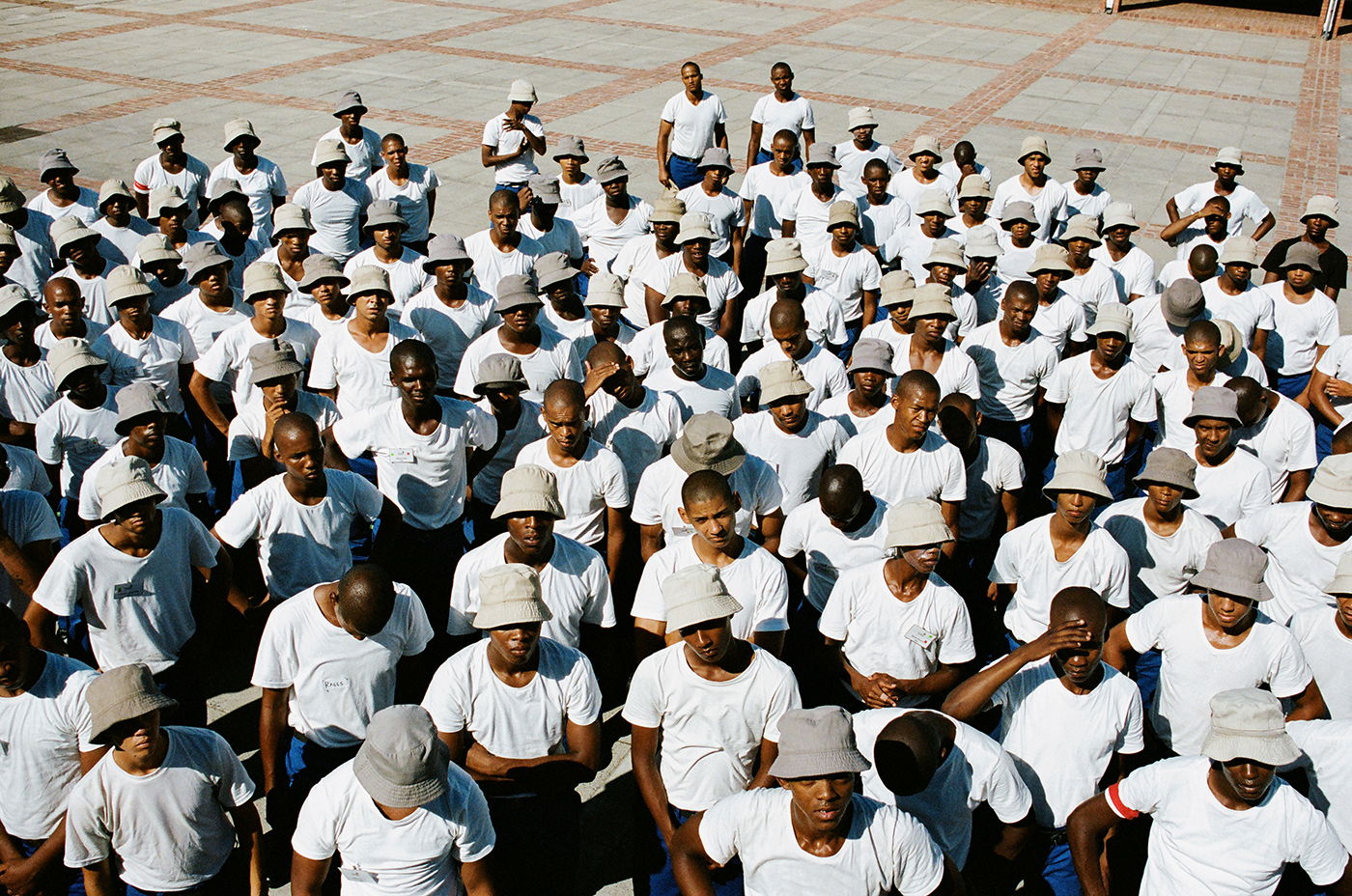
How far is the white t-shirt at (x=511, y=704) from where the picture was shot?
4.70m

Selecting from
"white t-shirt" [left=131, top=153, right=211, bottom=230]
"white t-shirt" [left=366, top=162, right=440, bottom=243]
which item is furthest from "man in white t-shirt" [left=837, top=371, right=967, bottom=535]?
"white t-shirt" [left=131, top=153, right=211, bottom=230]

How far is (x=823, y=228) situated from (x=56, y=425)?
6698mm

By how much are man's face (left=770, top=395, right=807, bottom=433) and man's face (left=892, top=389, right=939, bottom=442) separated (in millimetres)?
556

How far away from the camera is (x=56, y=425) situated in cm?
664

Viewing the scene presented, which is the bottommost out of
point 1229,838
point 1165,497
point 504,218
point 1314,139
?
point 1314,139

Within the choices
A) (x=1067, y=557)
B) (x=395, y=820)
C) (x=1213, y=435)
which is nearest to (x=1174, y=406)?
(x=1213, y=435)

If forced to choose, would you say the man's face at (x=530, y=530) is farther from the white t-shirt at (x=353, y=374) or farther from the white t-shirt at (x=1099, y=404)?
the white t-shirt at (x=1099, y=404)

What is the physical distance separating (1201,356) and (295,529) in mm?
5777

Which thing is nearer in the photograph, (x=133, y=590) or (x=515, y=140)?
(x=133, y=590)

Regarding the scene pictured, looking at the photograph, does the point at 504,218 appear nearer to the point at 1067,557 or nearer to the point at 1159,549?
the point at 1067,557

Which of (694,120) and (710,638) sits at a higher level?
(694,120)

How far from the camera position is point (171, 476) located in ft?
20.6

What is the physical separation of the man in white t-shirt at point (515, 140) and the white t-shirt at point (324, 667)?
8.18 metres

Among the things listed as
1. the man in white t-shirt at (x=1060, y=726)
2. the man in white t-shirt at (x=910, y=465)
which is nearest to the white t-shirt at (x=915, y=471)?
the man in white t-shirt at (x=910, y=465)
